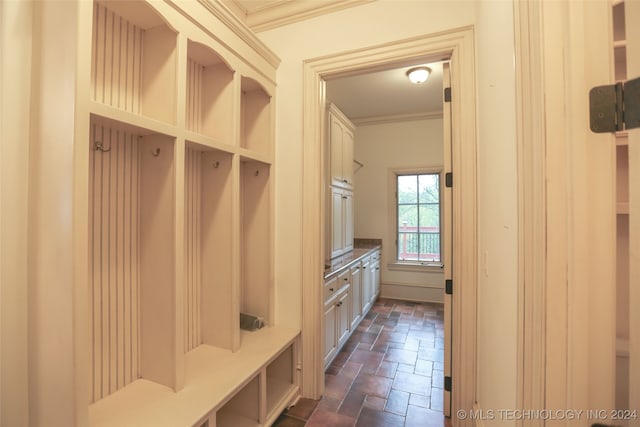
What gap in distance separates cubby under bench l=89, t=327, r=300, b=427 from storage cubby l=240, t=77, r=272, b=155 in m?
1.40

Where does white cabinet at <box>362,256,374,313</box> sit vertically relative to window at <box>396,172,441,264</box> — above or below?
below

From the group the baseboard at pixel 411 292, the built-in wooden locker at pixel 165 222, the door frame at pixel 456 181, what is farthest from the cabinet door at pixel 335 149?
the baseboard at pixel 411 292

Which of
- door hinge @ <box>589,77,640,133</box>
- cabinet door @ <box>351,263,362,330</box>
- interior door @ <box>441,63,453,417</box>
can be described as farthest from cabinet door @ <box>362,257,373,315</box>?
door hinge @ <box>589,77,640,133</box>

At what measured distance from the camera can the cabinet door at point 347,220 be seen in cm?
348

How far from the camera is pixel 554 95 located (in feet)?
2.24

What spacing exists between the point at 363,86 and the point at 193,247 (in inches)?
120

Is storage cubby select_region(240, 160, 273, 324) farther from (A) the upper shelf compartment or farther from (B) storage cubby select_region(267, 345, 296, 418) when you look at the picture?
(A) the upper shelf compartment

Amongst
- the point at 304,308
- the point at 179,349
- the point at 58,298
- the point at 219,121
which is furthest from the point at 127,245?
the point at 304,308

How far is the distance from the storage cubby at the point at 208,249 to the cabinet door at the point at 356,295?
181 cm

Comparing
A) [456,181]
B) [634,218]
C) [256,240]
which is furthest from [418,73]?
[634,218]

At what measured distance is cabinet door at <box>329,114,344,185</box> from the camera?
3.11 meters

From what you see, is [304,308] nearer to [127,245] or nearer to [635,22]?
[127,245]

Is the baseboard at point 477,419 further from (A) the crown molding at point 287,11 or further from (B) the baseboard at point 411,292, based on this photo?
(B) the baseboard at point 411,292

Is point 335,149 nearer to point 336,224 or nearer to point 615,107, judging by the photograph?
point 336,224
